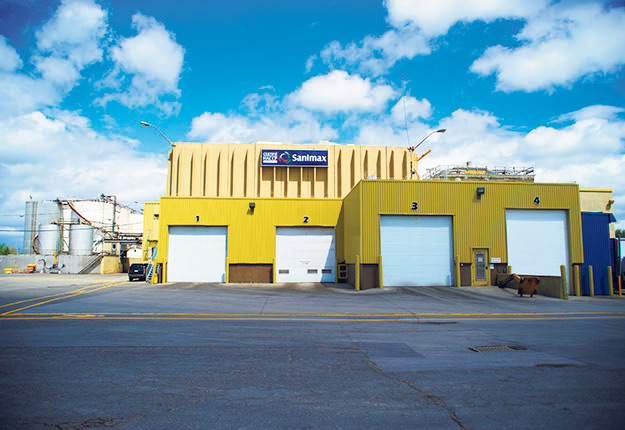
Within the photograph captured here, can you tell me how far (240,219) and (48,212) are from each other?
4308 centimetres

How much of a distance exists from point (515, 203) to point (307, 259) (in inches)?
522

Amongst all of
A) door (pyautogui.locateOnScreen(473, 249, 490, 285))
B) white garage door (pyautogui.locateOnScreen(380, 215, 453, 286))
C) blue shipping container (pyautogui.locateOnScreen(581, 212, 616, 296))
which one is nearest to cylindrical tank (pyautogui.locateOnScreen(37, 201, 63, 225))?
white garage door (pyautogui.locateOnScreen(380, 215, 453, 286))

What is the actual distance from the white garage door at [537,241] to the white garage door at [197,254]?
17857mm

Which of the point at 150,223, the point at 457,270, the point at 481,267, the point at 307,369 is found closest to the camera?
the point at 307,369

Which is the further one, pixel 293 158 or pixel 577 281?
pixel 293 158

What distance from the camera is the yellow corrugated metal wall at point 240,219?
84.9 feet

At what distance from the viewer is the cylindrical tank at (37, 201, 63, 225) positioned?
5438 cm

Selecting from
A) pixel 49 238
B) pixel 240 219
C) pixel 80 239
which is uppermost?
pixel 240 219

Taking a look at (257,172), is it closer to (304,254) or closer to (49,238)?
(304,254)

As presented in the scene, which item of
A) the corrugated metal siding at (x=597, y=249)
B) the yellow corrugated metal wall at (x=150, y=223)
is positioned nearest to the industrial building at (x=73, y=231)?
the yellow corrugated metal wall at (x=150, y=223)

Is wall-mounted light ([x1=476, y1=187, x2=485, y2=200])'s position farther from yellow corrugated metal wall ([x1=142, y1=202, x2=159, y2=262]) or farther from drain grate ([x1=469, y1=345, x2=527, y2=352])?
yellow corrugated metal wall ([x1=142, y1=202, x2=159, y2=262])

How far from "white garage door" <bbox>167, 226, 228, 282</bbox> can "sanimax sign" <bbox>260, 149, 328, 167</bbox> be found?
10.6m

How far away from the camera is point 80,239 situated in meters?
53.9

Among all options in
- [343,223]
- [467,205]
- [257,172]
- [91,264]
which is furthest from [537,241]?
[91,264]
